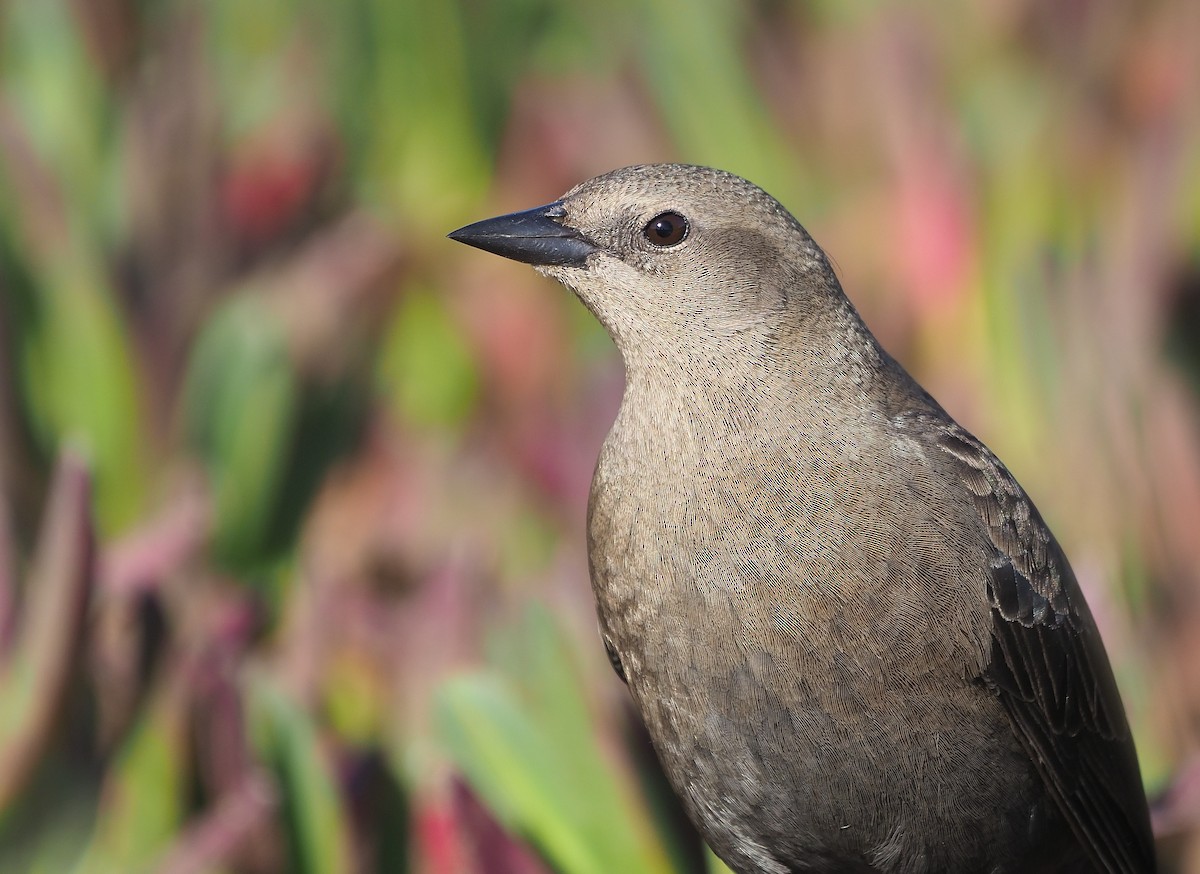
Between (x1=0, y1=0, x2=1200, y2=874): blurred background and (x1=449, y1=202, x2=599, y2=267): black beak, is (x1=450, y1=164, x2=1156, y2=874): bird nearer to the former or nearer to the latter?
(x1=449, y1=202, x2=599, y2=267): black beak

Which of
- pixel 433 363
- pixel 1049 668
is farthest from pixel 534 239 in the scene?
pixel 433 363

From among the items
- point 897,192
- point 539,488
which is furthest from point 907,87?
point 539,488

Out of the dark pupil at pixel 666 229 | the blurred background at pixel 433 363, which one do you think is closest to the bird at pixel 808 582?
the dark pupil at pixel 666 229

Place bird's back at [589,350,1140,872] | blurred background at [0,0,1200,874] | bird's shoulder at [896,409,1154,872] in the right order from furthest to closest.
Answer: blurred background at [0,0,1200,874] < bird's shoulder at [896,409,1154,872] < bird's back at [589,350,1140,872]

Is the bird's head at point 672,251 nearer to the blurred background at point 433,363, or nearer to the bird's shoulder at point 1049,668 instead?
the bird's shoulder at point 1049,668

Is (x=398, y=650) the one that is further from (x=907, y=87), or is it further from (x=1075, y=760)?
(x=907, y=87)

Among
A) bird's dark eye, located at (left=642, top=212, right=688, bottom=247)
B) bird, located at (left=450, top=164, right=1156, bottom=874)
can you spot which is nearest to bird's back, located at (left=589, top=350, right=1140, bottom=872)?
bird, located at (left=450, top=164, right=1156, bottom=874)

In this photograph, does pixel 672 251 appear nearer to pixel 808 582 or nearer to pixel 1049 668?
pixel 808 582
